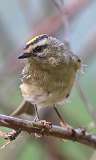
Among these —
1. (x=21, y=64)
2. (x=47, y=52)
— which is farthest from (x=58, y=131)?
(x=21, y=64)

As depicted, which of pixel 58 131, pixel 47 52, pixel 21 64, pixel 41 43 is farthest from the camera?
pixel 21 64

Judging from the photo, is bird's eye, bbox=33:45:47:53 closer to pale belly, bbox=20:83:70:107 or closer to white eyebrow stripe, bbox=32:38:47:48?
white eyebrow stripe, bbox=32:38:47:48

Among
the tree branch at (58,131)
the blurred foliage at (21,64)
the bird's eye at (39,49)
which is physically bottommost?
the tree branch at (58,131)

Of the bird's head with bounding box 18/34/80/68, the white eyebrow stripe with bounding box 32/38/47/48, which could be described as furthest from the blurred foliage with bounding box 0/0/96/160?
the white eyebrow stripe with bounding box 32/38/47/48

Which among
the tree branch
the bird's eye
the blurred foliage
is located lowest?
the tree branch

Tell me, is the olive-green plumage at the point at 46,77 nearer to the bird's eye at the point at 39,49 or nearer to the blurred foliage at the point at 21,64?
the bird's eye at the point at 39,49

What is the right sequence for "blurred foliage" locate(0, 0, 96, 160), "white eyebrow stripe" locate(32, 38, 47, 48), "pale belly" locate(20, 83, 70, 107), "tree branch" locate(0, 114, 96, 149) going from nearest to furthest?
1. "tree branch" locate(0, 114, 96, 149)
2. "white eyebrow stripe" locate(32, 38, 47, 48)
3. "pale belly" locate(20, 83, 70, 107)
4. "blurred foliage" locate(0, 0, 96, 160)

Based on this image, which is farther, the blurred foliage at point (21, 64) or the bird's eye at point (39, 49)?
the blurred foliage at point (21, 64)

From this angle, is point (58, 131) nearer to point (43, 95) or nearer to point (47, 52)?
point (43, 95)

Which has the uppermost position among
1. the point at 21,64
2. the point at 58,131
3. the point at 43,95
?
the point at 21,64

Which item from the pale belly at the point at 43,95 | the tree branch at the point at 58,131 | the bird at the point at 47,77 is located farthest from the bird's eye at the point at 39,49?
the tree branch at the point at 58,131
